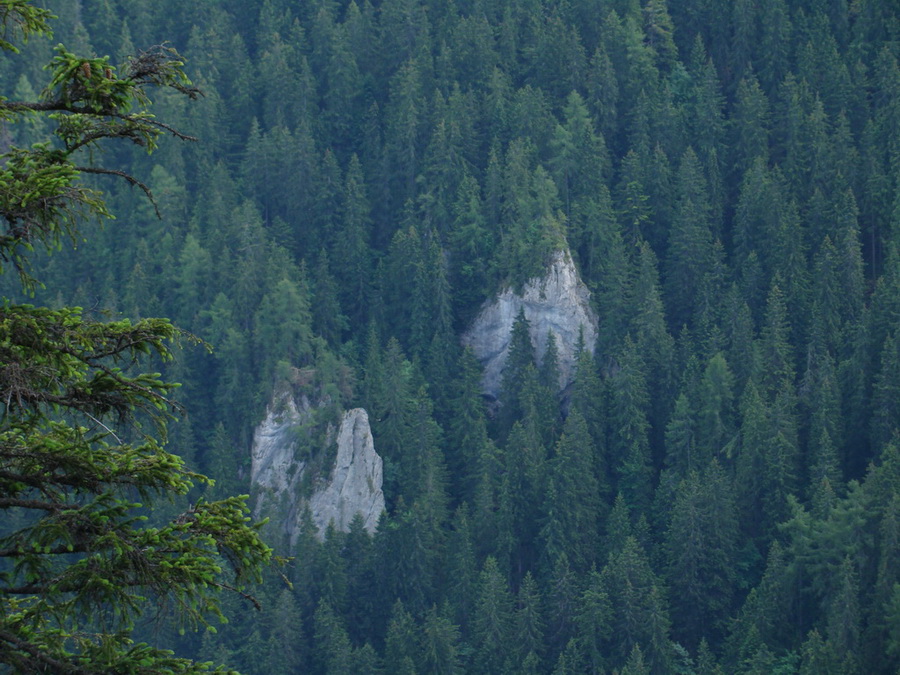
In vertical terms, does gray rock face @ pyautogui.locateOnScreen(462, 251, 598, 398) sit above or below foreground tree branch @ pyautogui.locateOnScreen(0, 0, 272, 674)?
above

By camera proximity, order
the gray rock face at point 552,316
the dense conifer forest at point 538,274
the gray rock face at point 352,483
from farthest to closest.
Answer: the gray rock face at point 552,316 < the gray rock face at point 352,483 < the dense conifer forest at point 538,274

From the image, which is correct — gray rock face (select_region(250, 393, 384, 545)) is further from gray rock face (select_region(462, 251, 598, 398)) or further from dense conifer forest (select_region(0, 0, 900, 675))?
gray rock face (select_region(462, 251, 598, 398))

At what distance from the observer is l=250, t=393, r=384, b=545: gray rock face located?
319 feet

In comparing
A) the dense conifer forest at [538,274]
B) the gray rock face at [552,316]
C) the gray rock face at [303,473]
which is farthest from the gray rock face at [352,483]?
the gray rock face at [552,316]

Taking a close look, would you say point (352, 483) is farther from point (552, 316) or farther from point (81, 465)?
point (81, 465)

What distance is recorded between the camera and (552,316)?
10325 cm

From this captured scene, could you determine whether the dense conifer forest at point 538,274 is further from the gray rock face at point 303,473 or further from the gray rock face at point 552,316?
the gray rock face at point 303,473

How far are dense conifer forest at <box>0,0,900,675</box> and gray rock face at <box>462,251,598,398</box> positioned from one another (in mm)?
1286

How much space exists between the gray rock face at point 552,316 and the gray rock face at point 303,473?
11.1 metres

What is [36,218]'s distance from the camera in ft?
41.1

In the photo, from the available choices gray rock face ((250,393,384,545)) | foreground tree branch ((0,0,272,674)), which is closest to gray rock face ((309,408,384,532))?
gray rock face ((250,393,384,545))

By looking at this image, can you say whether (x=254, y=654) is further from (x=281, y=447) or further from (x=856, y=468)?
(x=856, y=468)

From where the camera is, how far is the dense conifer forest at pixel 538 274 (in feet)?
278

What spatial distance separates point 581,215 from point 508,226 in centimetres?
548
